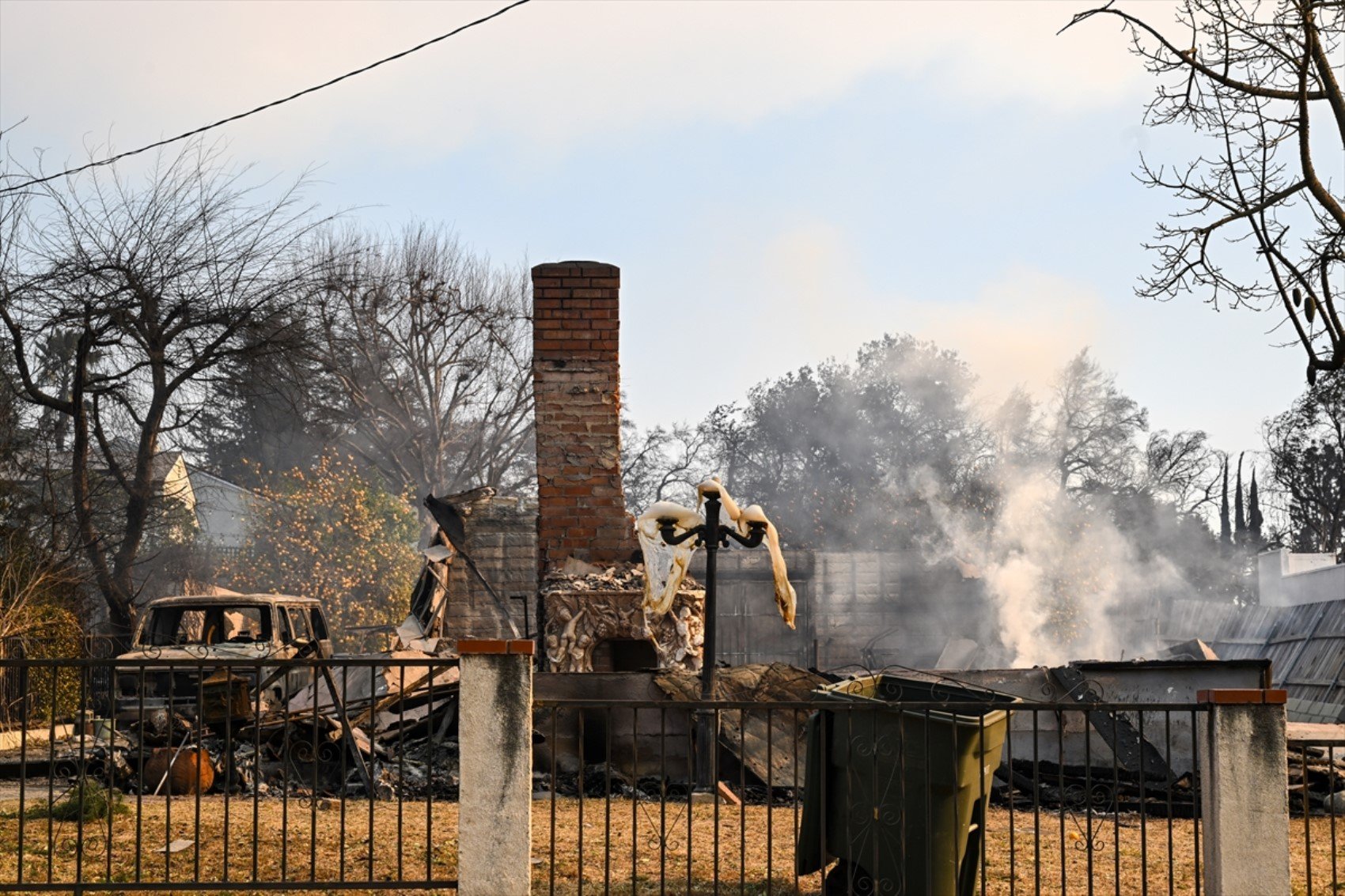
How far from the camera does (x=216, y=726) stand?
12328 mm

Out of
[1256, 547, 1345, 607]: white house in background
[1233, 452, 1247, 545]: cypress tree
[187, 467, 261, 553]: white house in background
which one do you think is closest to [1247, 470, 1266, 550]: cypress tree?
[1233, 452, 1247, 545]: cypress tree

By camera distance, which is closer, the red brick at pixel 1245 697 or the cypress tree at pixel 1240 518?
the red brick at pixel 1245 697

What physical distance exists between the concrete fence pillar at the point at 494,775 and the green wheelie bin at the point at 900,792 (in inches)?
57.3

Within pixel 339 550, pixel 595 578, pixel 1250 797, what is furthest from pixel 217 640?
pixel 339 550

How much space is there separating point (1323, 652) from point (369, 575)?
22.6m

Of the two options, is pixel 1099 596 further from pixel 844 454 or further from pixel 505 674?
pixel 505 674

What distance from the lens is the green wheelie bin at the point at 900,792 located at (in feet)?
21.2

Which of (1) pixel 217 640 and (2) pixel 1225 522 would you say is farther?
(2) pixel 1225 522

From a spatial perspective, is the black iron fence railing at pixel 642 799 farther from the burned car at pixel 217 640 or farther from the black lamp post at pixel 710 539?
the black lamp post at pixel 710 539

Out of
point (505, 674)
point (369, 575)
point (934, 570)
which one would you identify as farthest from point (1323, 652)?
point (369, 575)

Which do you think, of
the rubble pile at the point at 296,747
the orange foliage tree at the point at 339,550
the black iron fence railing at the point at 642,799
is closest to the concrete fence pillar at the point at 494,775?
the black iron fence railing at the point at 642,799

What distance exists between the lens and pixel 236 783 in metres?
10.5

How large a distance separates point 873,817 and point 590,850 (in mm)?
1972

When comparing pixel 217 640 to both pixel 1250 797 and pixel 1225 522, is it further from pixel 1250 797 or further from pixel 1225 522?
pixel 1225 522
